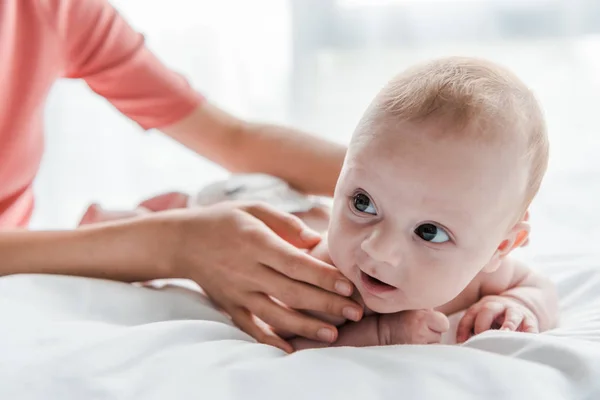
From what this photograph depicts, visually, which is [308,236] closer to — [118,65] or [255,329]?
[255,329]

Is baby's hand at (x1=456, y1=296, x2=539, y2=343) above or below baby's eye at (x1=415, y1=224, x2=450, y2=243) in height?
below

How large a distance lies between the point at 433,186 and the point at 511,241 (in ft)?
0.56

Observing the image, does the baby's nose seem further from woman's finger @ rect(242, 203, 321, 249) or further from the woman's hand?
woman's finger @ rect(242, 203, 321, 249)

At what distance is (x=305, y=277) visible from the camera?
95 centimetres

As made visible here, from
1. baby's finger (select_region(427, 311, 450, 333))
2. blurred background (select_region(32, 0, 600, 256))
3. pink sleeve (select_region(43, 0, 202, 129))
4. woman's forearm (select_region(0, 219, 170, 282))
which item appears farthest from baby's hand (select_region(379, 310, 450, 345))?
blurred background (select_region(32, 0, 600, 256))

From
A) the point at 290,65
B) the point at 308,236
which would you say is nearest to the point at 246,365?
the point at 308,236

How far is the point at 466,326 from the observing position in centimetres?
99

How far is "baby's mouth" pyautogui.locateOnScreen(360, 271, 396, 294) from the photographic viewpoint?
2.91 feet

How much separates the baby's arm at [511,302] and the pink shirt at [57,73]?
2.18 feet

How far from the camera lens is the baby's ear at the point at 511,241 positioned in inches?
36.2

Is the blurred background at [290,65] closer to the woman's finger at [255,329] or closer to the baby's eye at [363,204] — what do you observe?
the woman's finger at [255,329]

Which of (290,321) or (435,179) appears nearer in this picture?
(435,179)

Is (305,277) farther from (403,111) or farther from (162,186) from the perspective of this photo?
(162,186)

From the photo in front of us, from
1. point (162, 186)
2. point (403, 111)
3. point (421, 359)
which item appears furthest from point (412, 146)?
point (162, 186)
